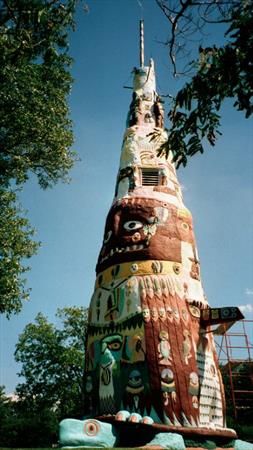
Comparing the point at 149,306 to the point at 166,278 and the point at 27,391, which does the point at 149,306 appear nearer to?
the point at 166,278

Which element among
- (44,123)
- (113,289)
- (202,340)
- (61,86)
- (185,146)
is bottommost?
(202,340)

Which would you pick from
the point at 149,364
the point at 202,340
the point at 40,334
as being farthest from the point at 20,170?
the point at 40,334

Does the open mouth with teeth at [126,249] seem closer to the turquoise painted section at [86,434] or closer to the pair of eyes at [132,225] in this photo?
the pair of eyes at [132,225]

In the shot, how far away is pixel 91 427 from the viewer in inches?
427

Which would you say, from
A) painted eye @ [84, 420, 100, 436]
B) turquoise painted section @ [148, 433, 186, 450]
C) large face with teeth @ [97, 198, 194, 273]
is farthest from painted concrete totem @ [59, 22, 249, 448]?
painted eye @ [84, 420, 100, 436]

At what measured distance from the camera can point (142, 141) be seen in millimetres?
18406

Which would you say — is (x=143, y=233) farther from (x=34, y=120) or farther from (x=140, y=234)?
(x=34, y=120)

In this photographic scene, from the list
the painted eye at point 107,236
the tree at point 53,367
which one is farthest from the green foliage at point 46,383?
the painted eye at point 107,236

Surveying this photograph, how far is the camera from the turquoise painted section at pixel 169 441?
33.5ft

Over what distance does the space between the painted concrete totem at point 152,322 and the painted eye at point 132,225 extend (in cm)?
4

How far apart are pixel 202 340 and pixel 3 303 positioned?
21.7ft

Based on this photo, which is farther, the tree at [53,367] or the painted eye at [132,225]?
the tree at [53,367]

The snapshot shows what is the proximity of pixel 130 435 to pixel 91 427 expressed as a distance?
1274mm

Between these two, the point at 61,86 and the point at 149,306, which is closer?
the point at 149,306
